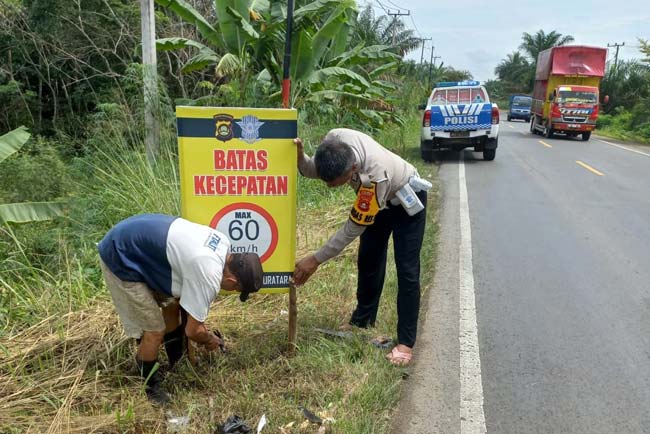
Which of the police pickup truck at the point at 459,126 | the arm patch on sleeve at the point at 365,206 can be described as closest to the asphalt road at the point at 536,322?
the arm patch on sleeve at the point at 365,206

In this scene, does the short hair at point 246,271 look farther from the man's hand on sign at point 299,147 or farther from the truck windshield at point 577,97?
the truck windshield at point 577,97

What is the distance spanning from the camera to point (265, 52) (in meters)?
9.69

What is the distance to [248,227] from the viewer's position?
3508mm

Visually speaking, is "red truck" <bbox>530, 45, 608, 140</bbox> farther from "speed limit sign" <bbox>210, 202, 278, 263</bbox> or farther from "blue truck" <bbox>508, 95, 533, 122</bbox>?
"speed limit sign" <bbox>210, 202, 278, 263</bbox>

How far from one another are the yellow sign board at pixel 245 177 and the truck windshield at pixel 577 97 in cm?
2027

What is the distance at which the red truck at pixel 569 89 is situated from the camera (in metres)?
21.0

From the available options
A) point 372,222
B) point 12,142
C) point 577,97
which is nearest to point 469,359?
point 372,222

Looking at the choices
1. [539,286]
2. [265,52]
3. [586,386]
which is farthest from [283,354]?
[265,52]

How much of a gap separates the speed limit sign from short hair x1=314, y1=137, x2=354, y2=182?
0.54 metres

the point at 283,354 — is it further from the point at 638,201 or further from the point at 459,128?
the point at 459,128

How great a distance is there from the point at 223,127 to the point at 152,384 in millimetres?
1621

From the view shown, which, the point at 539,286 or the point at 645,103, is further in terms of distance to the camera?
the point at 645,103

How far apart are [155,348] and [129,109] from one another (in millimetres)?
4959

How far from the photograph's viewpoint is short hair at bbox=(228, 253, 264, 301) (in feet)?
9.69
